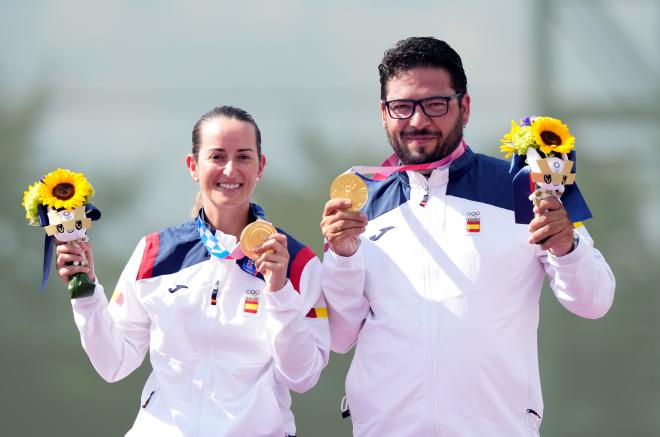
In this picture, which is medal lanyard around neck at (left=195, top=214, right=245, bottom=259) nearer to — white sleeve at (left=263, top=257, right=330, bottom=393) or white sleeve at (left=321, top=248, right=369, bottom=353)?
white sleeve at (left=263, top=257, right=330, bottom=393)

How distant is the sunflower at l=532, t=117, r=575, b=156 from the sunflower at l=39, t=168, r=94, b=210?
1476 mm

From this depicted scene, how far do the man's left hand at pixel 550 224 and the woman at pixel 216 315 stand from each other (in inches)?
31.4

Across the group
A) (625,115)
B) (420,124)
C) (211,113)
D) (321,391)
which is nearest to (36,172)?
(321,391)

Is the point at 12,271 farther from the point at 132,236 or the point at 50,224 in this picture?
the point at 50,224

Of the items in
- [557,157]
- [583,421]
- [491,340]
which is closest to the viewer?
[557,157]

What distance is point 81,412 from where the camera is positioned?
543cm

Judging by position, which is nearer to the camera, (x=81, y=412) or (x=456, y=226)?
(x=456, y=226)

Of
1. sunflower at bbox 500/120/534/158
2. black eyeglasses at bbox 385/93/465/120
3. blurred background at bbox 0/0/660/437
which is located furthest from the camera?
blurred background at bbox 0/0/660/437

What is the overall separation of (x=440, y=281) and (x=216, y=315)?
0.76m

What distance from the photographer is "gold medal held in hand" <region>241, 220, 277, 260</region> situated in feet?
10.1

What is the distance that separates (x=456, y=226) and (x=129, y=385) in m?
2.81

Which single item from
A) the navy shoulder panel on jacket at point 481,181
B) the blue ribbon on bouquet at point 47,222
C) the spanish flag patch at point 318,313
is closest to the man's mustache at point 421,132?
the navy shoulder panel on jacket at point 481,181

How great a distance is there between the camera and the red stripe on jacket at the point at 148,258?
3405mm

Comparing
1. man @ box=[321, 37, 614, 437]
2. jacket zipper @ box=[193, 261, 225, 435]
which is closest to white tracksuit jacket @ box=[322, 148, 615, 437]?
man @ box=[321, 37, 614, 437]
